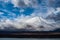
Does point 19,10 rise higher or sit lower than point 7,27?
higher

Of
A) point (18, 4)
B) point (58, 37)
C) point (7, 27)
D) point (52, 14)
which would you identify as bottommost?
point (58, 37)

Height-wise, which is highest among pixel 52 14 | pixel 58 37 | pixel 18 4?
pixel 18 4

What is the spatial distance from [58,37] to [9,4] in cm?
60

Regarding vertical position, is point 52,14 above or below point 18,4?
below

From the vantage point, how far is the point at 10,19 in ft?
4.27

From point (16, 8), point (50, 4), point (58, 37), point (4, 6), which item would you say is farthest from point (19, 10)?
point (58, 37)

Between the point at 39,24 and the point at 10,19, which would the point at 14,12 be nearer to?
the point at 10,19

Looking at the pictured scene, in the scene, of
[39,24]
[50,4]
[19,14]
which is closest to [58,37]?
[39,24]

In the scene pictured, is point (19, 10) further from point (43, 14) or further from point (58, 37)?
point (58, 37)

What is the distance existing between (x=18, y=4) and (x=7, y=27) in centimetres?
27

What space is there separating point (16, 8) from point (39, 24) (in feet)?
0.95

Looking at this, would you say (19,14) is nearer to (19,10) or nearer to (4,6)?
(19,10)

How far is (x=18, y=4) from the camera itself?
130cm

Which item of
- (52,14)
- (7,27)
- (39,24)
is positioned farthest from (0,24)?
(52,14)
